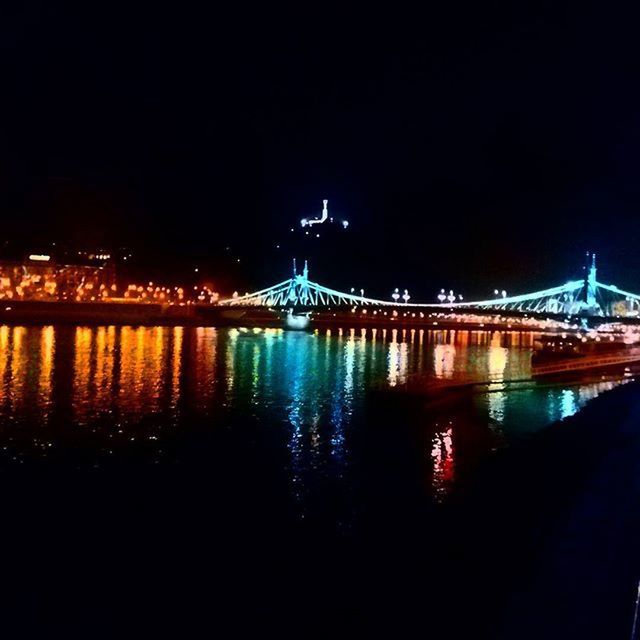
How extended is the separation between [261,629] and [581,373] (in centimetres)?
1791

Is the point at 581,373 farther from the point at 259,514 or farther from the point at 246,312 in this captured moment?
the point at 246,312

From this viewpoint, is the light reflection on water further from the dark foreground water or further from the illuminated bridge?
the illuminated bridge

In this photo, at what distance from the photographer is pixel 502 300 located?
58.9 meters

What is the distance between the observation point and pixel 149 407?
527 inches

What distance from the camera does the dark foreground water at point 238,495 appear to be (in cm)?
479

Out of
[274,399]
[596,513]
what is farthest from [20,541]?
[274,399]

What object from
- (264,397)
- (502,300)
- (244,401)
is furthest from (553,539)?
(502,300)

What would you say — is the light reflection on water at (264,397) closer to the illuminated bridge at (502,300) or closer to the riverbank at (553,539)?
the riverbank at (553,539)

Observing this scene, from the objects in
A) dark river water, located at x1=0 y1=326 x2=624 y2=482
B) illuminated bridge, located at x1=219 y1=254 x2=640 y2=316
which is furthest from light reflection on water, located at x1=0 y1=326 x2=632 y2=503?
illuminated bridge, located at x1=219 y1=254 x2=640 y2=316

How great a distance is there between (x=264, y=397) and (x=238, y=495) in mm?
7796

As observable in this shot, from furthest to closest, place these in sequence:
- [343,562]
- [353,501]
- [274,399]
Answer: [274,399] → [353,501] → [343,562]

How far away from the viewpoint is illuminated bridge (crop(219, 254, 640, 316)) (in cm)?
5453

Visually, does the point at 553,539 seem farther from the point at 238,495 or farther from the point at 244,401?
the point at 244,401

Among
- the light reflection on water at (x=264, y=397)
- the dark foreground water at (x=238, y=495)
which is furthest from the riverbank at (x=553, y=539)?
the light reflection on water at (x=264, y=397)
